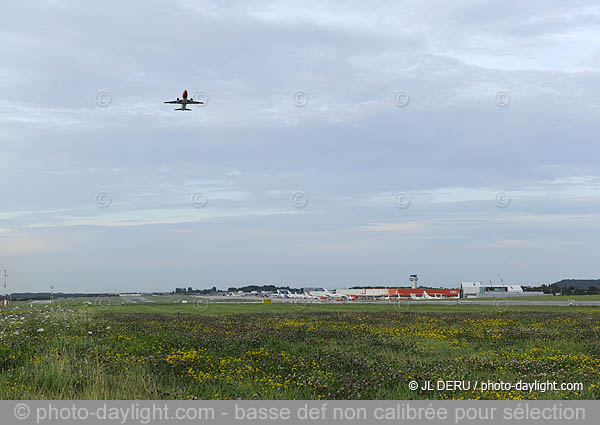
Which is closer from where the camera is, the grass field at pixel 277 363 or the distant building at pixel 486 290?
the grass field at pixel 277 363

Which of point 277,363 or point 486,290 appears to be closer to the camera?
point 277,363

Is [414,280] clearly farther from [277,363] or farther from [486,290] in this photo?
[277,363]

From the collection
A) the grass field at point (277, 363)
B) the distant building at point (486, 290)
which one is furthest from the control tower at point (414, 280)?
the grass field at point (277, 363)

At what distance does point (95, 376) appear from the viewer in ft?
44.8

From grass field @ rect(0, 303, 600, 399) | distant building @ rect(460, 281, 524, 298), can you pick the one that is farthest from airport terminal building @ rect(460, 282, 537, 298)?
grass field @ rect(0, 303, 600, 399)

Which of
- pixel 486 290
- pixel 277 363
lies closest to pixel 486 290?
pixel 486 290

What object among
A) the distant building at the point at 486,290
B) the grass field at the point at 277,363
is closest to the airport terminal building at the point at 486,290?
the distant building at the point at 486,290

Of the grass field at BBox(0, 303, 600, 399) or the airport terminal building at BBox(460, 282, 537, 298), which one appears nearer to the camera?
the grass field at BBox(0, 303, 600, 399)

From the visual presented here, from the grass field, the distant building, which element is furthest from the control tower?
the grass field

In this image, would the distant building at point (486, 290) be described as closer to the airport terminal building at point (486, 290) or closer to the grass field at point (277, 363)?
the airport terminal building at point (486, 290)

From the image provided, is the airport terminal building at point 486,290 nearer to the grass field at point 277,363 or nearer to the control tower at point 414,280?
the control tower at point 414,280

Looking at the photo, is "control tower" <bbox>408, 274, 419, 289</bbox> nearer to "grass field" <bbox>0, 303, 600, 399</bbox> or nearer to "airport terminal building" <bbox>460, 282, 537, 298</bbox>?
"airport terminal building" <bbox>460, 282, 537, 298</bbox>

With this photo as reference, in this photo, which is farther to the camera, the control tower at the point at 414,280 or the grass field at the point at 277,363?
the control tower at the point at 414,280
